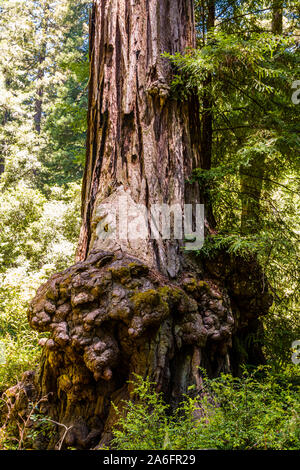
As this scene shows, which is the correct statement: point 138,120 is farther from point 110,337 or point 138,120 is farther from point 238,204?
point 110,337

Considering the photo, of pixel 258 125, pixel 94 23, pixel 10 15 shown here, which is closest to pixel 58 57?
pixel 10 15

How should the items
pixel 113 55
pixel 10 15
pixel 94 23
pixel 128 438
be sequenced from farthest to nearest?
pixel 10 15 → pixel 94 23 → pixel 113 55 → pixel 128 438

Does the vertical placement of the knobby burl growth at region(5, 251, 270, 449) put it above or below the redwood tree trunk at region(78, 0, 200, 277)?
below

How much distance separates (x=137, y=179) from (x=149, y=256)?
0.87 m

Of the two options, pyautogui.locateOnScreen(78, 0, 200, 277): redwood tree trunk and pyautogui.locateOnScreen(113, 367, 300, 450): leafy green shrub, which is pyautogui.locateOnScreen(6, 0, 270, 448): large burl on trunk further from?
pyautogui.locateOnScreen(113, 367, 300, 450): leafy green shrub

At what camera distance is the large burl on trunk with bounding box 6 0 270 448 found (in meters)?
2.97

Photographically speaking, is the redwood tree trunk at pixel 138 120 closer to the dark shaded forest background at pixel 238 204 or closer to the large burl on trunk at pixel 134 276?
the large burl on trunk at pixel 134 276

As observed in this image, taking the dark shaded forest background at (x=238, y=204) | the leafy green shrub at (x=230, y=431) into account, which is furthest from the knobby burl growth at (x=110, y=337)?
the leafy green shrub at (x=230, y=431)

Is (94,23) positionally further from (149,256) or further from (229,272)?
(229,272)

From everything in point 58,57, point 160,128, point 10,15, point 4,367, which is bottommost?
point 4,367

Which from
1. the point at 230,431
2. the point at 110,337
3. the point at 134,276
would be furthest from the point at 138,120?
the point at 230,431

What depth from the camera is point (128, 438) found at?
2307mm

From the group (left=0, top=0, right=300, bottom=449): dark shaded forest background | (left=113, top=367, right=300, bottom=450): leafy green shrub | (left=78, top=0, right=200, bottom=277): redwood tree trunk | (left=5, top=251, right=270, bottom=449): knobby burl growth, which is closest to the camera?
(left=113, top=367, right=300, bottom=450): leafy green shrub

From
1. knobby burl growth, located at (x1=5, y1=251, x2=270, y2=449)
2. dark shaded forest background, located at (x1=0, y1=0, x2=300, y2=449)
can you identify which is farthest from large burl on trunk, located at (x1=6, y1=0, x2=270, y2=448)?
dark shaded forest background, located at (x1=0, y1=0, x2=300, y2=449)
